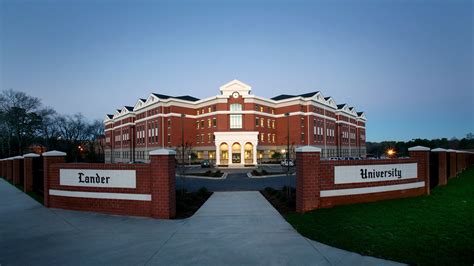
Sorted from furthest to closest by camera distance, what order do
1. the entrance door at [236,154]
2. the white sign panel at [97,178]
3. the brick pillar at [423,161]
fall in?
1. the entrance door at [236,154]
2. the brick pillar at [423,161]
3. the white sign panel at [97,178]

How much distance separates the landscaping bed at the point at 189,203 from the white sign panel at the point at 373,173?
5496mm

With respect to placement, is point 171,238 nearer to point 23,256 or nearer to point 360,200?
point 23,256

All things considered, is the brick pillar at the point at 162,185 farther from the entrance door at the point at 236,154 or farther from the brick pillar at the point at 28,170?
the entrance door at the point at 236,154

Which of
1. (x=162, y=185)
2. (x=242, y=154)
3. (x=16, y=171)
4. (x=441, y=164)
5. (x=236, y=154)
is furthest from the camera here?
(x=236, y=154)

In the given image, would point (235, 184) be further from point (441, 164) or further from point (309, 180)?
point (441, 164)

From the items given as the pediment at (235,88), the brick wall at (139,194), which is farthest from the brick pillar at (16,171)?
the pediment at (235,88)

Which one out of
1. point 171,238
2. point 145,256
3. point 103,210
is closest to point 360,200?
point 171,238

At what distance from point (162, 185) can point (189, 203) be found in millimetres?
2925

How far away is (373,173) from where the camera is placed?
9.98m

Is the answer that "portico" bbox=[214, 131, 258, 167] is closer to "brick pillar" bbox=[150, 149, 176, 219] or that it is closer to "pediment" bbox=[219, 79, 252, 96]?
"pediment" bbox=[219, 79, 252, 96]

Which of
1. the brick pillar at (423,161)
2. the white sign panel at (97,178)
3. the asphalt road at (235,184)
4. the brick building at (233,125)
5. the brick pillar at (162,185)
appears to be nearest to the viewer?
the brick pillar at (162,185)

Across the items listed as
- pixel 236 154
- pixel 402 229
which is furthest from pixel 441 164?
pixel 236 154

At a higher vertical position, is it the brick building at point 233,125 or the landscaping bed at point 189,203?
the brick building at point 233,125

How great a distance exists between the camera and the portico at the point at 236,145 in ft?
154
